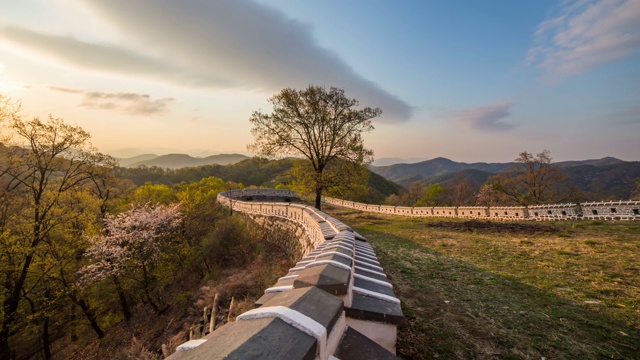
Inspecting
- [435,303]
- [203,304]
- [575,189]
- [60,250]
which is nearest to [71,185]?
[60,250]

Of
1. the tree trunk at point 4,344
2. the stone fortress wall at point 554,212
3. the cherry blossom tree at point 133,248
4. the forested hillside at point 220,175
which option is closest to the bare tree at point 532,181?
the stone fortress wall at point 554,212

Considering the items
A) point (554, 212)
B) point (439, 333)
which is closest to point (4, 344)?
point (439, 333)

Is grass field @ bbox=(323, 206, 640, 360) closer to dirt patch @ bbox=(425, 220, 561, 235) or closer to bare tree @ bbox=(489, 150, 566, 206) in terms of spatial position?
dirt patch @ bbox=(425, 220, 561, 235)

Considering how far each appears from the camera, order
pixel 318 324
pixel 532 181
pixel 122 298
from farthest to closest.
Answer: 1. pixel 532 181
2. pixel 122 298
3. pixel 318 324

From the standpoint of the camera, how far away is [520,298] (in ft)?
16.4

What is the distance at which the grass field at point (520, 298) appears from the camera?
11.2ft

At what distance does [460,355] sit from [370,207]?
31.2 m

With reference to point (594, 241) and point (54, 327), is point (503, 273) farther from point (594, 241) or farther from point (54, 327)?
point (54, 327)

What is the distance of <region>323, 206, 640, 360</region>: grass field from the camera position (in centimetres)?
342

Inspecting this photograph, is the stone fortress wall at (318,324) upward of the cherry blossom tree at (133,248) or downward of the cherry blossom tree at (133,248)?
upward

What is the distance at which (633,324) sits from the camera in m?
3.96

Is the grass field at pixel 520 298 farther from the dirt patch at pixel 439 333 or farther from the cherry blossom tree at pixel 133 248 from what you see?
the cherry blossom tree at pixel 133 248

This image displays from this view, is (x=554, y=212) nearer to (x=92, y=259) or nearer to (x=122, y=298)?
→ (x=122, y=298)

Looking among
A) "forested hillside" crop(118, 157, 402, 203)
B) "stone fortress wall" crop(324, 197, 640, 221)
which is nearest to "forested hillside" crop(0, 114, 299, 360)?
"stone fortress wall" crop(324, 197, 640, 221)
